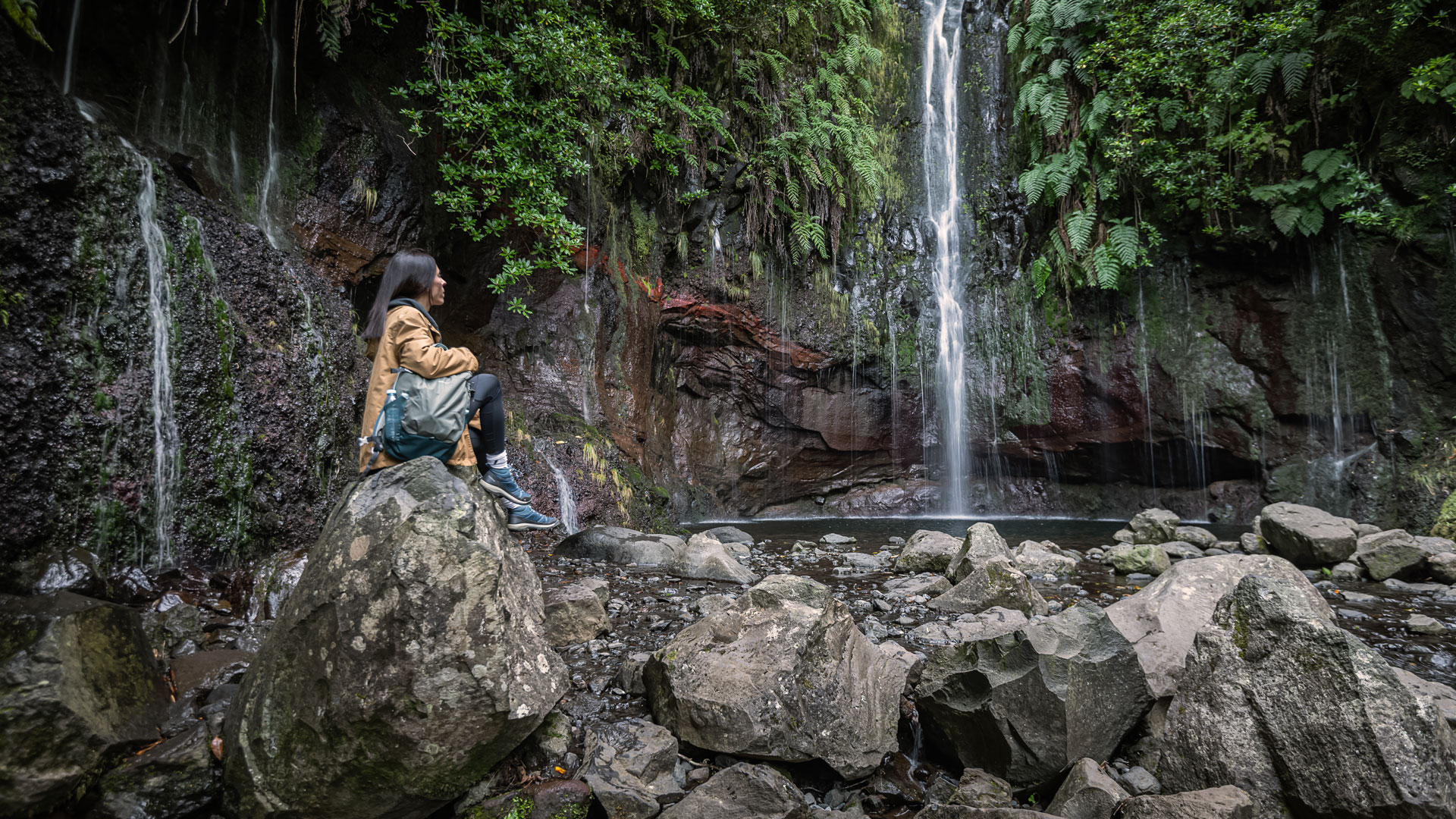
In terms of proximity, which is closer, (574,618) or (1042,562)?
(574,618)

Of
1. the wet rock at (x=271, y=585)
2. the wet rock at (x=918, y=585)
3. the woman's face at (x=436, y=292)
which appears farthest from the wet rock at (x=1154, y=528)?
the wet rock at (x=271, y=585)

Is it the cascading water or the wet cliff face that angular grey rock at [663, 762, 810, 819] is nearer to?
the wet cliff face

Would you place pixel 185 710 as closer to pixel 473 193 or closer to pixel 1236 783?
pixel 1236 783

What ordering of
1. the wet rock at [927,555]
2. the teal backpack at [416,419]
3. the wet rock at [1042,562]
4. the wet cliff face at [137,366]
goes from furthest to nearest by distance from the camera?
the wet rock at [1042,562]
the wet rock at [927,555]
the wet cliff face at [137,366]
the teal backpack at [416,419]

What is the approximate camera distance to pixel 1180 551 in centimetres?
799

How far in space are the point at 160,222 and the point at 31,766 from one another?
4.36 m

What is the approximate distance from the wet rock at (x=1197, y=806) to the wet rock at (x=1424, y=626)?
13.0 feet

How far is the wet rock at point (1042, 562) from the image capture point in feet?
22.8

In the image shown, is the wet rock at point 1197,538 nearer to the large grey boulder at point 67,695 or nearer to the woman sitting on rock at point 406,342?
the woman sitting on rock at point 406,342

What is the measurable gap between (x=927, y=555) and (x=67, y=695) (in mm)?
6405

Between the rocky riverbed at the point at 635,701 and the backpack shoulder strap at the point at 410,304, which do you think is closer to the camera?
the rocky riverbed at the point at 635,701

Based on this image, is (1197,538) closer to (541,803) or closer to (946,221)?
(946,221)

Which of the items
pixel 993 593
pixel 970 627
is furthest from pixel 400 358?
pixel 993 593

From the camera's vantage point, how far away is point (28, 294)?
4.05 m
